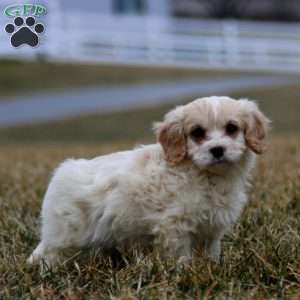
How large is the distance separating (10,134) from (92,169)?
42.3 ft

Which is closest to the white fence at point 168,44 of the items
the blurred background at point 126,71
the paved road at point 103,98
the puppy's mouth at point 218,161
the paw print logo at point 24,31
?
the blurred background at point 126,71

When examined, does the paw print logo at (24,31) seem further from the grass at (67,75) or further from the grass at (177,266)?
the grass at (67,75)

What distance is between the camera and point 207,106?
3609 mm

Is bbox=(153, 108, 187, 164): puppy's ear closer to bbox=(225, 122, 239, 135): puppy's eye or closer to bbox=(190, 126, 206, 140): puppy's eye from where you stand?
bbox=(190, 126, 206, 140): puppy's eye

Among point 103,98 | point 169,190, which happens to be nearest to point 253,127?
point 169,190

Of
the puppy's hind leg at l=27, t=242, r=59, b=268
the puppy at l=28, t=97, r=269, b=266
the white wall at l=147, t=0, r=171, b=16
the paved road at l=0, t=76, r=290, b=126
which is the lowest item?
the paved road at l=0, t=76, r=290, b=126

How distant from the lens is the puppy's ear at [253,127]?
374 cm

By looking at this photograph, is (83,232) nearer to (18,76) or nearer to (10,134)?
(10,134)

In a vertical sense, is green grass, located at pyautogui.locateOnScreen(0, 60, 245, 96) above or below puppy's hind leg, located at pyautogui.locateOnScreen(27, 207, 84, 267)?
above

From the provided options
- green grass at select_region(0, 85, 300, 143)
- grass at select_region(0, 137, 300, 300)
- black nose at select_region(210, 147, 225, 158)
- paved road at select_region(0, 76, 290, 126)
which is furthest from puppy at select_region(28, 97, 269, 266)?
paved road at select_region(0, 76, 290, 126)

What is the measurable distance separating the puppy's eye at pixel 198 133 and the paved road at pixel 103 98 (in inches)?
556

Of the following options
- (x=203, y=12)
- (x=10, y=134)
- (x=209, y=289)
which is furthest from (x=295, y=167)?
Answer: (x=203, y=12)

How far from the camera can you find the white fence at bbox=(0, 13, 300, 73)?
22.7 m

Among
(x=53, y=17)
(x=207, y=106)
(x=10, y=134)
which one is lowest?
(x=10, y=134)
